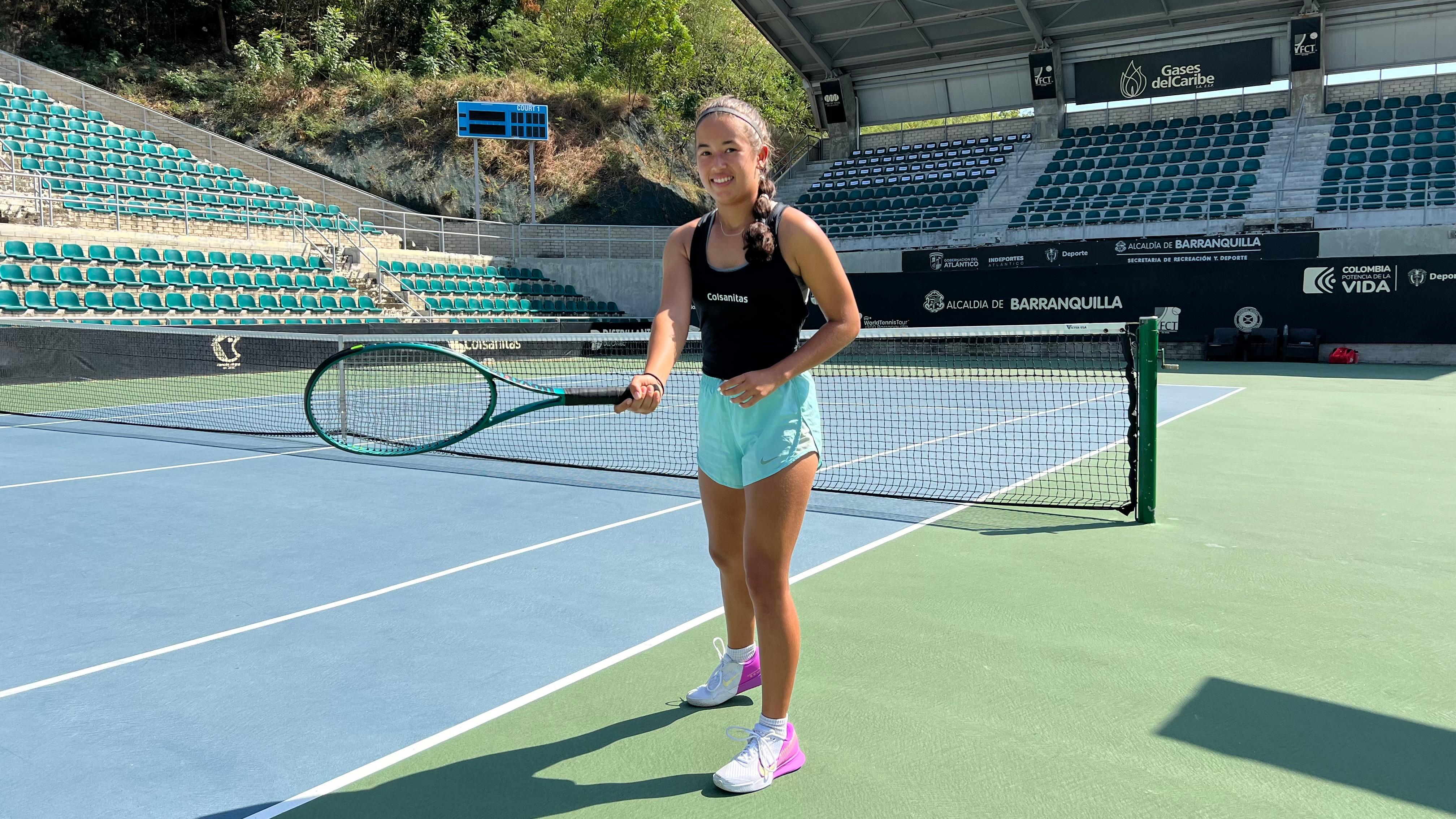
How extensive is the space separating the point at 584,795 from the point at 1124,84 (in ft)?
97.3

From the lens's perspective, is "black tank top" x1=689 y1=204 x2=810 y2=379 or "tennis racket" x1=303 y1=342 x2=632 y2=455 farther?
"tennis racket" x1=303 y1=342 x2=632 y2=455

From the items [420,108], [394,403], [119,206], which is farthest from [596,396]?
[420,108]

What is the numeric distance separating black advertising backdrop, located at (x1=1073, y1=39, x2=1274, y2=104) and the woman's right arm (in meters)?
28.8

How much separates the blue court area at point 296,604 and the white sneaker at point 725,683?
0.37 ft

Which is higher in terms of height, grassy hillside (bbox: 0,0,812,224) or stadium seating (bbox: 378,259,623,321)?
grassy hillside (bbox: 0,0,812,224)

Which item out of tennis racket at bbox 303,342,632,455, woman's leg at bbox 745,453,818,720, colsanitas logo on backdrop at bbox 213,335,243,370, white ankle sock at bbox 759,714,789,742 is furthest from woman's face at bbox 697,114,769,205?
colsanitas logo on backdrop at bbox 213,335,243,370

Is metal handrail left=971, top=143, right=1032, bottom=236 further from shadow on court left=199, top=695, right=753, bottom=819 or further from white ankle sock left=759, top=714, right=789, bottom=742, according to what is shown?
shadow on court left=199, top=695, right=753, bottom=819

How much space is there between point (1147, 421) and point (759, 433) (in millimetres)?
4060

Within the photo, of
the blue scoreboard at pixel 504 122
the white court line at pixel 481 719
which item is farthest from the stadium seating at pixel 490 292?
the white court line at pixel 481 719

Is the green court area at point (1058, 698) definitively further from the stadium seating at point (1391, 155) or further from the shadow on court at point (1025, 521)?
the stadium seating at point (1391, 155)

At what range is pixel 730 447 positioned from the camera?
9.49 feet

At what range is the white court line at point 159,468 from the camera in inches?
285

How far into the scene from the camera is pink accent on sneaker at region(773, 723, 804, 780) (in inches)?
112

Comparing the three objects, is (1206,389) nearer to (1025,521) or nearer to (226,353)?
(1025,521)
